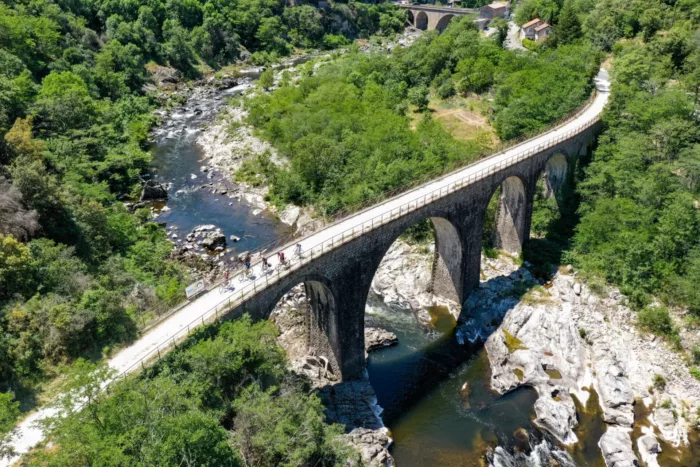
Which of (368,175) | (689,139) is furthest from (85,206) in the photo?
(689,139)

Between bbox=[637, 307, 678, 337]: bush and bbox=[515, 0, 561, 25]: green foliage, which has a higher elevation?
bbox=[515, 0, 561, 25]: green foliage

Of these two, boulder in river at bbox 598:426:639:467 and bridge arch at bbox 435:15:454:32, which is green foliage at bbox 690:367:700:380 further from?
bridge arch at bbox 435:15:454:32

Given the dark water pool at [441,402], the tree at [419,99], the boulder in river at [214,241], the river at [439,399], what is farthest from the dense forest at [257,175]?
the dark water pool at [441,402]

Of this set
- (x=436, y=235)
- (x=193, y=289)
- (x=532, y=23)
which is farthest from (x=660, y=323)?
(x=532, y=23)

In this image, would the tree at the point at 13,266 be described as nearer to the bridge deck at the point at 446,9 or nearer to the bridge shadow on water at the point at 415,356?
the bridge shadow on water at the point at 415,356

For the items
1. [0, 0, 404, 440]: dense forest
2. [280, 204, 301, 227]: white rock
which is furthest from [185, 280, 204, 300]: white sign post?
[280, 204, 301, 227]: white rock

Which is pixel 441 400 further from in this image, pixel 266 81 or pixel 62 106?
pixel 266 81
